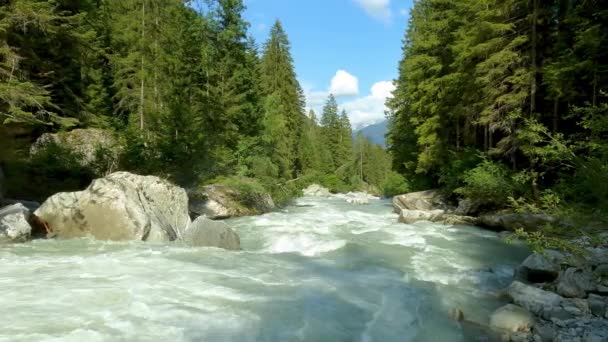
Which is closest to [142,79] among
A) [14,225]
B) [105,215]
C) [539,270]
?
[105,215]

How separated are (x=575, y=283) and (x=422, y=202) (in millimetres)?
14424

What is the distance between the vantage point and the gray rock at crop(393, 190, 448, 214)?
21344 millimetres

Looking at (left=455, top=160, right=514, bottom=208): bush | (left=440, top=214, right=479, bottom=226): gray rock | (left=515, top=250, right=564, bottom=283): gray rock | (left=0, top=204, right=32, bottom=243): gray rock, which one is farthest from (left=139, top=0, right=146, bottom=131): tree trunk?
(left=515, top=250, right=564, bottom=283): gray rock

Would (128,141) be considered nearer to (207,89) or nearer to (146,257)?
(207,89)

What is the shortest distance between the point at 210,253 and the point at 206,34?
15.6 m

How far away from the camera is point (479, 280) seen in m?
8.80

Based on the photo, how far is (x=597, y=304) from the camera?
674 cm

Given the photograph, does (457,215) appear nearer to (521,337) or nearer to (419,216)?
(419,216)

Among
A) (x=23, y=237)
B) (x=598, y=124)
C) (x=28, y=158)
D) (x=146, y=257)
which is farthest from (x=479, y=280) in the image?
(x=28, y=158)

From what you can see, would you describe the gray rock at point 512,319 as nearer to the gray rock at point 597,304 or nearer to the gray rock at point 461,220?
the gray rock at point 597,304

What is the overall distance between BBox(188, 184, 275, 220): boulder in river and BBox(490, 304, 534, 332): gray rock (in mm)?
12998

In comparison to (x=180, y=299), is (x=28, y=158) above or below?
above

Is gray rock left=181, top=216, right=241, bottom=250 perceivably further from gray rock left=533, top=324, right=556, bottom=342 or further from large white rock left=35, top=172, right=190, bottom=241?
gray rock left=533, top=324, right=556, bottom=342

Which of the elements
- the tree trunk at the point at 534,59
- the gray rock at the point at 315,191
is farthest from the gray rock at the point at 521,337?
the gray rock at the point at 315,191
